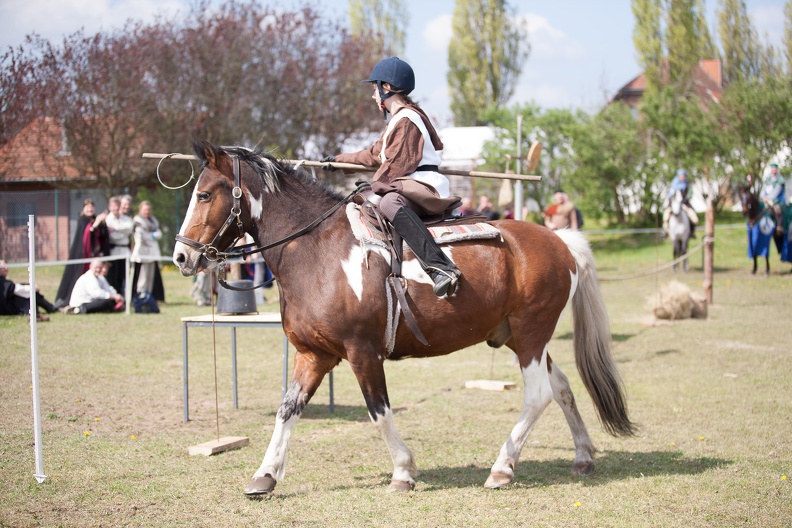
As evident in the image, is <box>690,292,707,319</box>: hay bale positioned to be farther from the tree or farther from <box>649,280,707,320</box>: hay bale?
the tree

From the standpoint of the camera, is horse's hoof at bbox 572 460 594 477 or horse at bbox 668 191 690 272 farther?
horse at bbox 668 191 690 272

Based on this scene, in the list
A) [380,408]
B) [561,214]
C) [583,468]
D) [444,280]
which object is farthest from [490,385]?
[561,214]

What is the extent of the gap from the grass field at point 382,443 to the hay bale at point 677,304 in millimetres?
1664

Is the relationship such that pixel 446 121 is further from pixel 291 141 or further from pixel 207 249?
pixel 207 249

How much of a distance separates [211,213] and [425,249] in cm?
150

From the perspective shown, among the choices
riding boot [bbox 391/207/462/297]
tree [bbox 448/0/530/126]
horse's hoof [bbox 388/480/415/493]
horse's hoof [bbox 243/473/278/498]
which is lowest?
horse's hoof [bbox 388/480/415/493]

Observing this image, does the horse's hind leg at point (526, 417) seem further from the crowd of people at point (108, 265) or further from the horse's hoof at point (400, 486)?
the crowd of people at point (108, 265)

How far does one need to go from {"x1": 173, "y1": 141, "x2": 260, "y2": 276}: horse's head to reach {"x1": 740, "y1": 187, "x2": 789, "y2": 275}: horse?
18646mm

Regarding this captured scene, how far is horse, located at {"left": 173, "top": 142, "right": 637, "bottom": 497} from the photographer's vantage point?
5.45 m

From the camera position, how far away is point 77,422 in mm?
7367

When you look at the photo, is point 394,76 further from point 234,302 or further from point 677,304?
point 677,304

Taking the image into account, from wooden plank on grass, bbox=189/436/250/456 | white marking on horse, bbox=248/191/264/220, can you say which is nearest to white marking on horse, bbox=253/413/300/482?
wooden plank on grass, bbox=189/436/250/456

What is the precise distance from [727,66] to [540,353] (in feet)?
159

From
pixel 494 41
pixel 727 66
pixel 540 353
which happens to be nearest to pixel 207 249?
pixel 540 353
